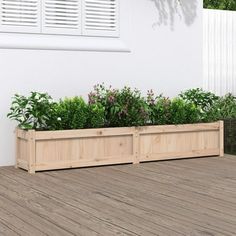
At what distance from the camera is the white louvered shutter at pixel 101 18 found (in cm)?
850

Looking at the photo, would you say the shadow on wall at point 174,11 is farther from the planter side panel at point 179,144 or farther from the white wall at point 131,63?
the planter side panel at point 179,144

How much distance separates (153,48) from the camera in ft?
29.6

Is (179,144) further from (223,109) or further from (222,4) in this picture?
(222,4)

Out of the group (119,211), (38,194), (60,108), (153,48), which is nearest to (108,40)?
(153,48)

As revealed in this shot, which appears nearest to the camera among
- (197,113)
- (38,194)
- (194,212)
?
(194,212)

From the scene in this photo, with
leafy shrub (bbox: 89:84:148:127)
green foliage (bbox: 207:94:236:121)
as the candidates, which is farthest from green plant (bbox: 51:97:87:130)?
green foliage (bbox: 207:94:236:121)

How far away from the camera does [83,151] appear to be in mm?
7691

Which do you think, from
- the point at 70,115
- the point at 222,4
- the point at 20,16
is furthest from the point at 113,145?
the point at 222,4

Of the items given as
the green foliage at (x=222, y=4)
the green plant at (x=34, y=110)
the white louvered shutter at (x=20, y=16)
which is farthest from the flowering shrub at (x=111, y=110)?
the green foliage at (x=222, y=4)

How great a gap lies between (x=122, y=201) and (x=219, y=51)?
597 cm

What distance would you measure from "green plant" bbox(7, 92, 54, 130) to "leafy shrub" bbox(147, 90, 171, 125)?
1468mm

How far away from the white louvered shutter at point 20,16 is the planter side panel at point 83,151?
5.25 ft

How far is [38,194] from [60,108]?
1.84 meters

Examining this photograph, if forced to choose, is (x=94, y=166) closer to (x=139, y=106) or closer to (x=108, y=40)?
(x=139, y=106)
